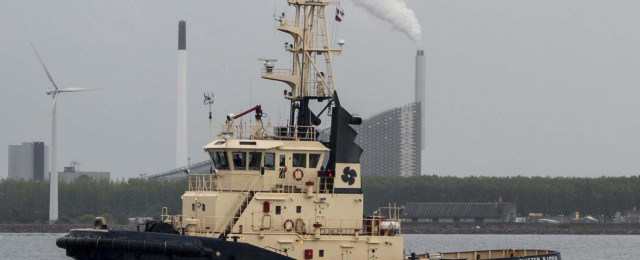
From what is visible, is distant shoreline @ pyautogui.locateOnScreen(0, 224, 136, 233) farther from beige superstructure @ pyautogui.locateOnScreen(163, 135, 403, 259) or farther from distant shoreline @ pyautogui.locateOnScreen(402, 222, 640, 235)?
beige superstructure @ pyautogui.locateOnScreen(163, 135, 403, 259)

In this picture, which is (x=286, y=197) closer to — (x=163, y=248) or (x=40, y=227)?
(x=163, y=248)

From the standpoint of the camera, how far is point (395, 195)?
155 meters

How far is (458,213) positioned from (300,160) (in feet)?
383

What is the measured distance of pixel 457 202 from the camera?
16275cm

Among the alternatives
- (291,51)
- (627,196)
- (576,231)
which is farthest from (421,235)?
(291,51)

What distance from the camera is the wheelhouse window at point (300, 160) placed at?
4294cm

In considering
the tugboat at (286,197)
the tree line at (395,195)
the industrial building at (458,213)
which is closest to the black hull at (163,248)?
the tugboat at (286,197)

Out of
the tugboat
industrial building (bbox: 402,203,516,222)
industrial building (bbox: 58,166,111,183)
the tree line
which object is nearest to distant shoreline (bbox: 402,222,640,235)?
industrial building (bbox: 402,203,516,222)

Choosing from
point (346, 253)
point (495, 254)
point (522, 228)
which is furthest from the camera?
point (522, 228)

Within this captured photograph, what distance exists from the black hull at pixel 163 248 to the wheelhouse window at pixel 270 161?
291 centimetres

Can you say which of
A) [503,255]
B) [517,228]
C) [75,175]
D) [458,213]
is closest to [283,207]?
[503,255]

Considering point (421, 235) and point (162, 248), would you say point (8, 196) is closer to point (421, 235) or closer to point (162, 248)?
point (421, 235)

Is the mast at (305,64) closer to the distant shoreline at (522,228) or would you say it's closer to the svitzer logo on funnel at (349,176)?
the svitzer logo on funnel at (349,176)

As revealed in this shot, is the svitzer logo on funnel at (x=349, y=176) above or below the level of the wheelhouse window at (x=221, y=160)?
below
